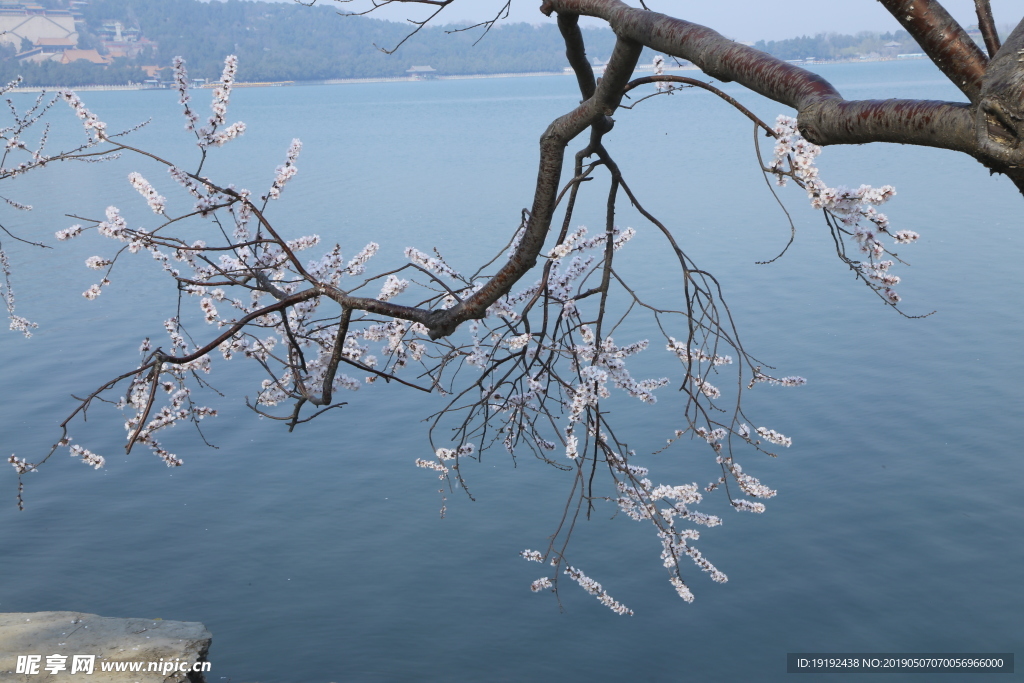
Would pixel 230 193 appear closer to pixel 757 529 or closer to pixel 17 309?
pixel 757 529

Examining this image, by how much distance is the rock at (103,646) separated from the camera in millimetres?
4875

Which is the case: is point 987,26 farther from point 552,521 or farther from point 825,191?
point 552,521

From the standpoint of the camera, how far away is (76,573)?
292 inches

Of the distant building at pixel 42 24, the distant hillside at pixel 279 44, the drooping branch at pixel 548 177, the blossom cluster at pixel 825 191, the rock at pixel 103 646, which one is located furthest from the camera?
the distant hillside at pixel 279 44

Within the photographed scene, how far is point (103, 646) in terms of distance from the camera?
5.15 meters

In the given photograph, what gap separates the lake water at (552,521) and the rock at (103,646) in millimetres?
955

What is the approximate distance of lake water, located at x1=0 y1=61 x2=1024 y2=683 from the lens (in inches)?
247

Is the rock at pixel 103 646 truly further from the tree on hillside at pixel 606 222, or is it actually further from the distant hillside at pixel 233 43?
the distant hillside at pixel 233 43

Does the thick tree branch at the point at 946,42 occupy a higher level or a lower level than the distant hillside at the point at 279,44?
lower

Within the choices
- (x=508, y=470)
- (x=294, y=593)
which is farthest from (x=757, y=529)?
(x=294, y=593)

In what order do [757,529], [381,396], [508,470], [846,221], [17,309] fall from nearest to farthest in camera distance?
1. [846,221]
2. [757,529]
3. [508,470]
4. [381,396]
5. [17,309]

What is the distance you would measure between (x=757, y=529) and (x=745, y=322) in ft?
16.7

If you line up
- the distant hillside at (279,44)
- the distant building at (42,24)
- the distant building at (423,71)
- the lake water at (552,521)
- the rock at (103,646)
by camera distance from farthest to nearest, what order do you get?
the distant building at (423,71), the distant hillside at (279,44), the distant building at (42,24), the lake water at (552,521), the rock at (103,646)

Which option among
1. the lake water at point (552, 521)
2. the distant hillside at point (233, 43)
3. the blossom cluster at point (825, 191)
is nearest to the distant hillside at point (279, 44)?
the distant hillside at point (233, 43)
